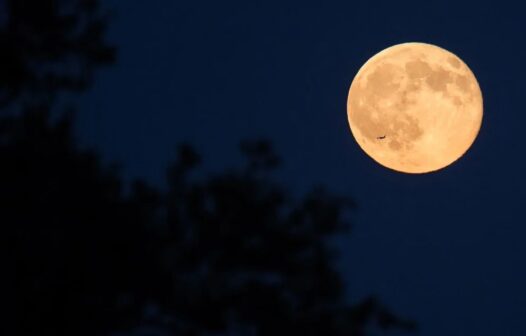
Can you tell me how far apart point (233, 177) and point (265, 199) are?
1.28 feet

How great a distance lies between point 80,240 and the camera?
8.12 metres

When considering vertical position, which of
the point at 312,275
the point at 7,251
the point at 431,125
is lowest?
the point at 7,251

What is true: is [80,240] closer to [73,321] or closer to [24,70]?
[73,321]

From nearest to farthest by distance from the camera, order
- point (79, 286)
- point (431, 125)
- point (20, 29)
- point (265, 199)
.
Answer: point (79, 286)
point (20, 29)
point (265, 199)
point (431, 125)

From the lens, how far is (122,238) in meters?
8.66

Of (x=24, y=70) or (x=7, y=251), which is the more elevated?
(x=24, y=70)

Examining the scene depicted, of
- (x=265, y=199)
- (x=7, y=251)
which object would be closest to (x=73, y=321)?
(x=7, y=251)

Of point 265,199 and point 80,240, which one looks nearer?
point 80,240

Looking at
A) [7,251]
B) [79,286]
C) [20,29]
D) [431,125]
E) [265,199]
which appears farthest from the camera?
[431,125]

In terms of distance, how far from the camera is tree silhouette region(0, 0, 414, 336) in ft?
26.0

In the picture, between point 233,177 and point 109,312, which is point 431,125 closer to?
point 233,177

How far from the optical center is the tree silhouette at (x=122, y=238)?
7.91 meters

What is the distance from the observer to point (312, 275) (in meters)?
10.7

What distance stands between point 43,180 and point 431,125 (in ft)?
19.0
